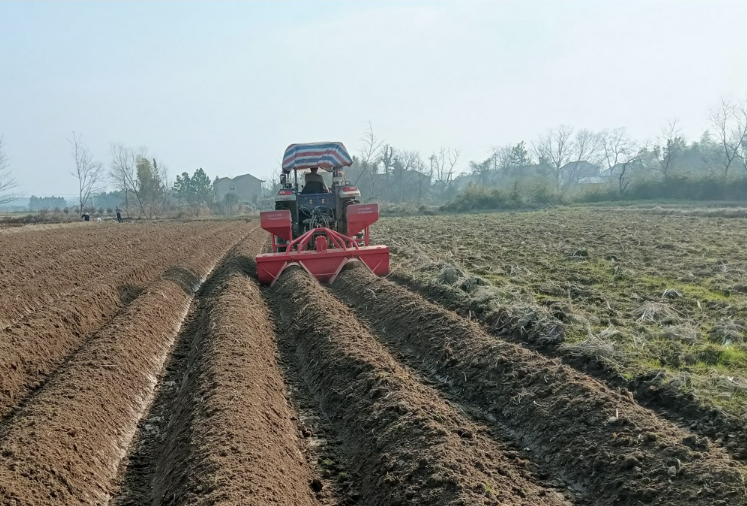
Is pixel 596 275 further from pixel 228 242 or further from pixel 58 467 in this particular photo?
pixel 228 242

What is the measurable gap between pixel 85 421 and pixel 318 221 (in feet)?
29.0

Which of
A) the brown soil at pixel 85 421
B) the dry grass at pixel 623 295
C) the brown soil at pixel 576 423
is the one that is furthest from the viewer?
the dry grass at pixel 623 295

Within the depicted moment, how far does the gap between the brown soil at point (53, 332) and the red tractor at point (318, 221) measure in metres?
2.79

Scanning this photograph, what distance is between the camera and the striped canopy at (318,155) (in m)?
13.0

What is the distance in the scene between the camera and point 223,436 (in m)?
4.26

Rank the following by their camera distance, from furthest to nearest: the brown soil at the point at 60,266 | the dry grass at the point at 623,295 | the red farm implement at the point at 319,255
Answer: the red farm implement at the point at 319,255 < the brown soil at the point at 60,266 < the dry grass at the point at 623,295

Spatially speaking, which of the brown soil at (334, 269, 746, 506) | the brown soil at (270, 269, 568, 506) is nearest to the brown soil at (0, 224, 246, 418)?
the brown soil at (270, 269, 568, 506)

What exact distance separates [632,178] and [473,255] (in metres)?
45.1

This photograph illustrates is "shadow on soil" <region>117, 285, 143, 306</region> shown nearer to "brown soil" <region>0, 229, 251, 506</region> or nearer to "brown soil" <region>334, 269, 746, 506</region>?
"brown soil" <region>0, 229, 251, 506</region>

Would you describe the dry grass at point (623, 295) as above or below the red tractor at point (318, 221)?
below

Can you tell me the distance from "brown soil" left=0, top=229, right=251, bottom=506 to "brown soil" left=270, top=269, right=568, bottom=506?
1.80 metres

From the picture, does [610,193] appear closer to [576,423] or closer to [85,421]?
[576,423]

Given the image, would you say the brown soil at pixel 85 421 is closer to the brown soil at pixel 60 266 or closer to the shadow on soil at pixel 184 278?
the brown soil at pixel 60 266

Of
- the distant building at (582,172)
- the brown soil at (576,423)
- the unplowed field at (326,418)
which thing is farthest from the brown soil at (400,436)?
the distant building at (582,172)
